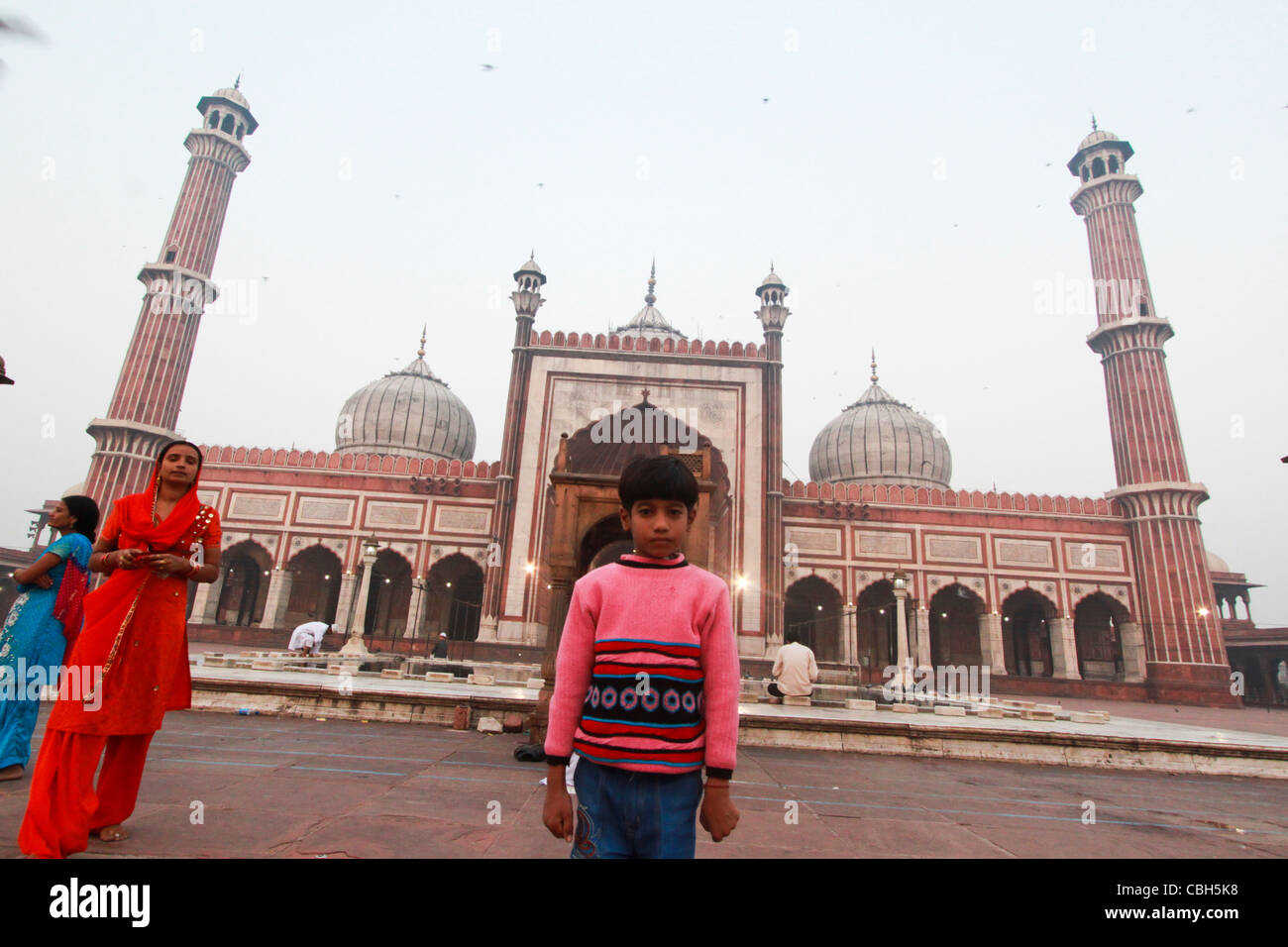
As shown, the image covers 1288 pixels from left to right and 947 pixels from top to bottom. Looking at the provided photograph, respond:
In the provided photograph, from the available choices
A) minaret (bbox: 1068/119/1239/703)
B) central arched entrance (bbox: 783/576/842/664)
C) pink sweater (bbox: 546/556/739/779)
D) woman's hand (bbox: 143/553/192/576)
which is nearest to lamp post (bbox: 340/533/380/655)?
central arched entrance (bbox: 783/576/842/664)

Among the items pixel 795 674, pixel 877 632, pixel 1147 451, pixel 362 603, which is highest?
pixel 1147 451

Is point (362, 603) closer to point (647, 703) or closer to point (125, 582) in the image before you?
point (125, 582)

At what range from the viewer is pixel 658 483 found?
1.84 m

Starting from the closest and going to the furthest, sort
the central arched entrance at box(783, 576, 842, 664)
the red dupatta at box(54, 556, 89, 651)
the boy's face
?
the boy's face < the red dupatta at box(54, 556, 89, 651) < the central arched entrance at box(783, 576, 842, 664)

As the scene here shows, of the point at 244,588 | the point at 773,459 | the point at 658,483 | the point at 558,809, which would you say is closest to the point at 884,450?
the point at 773,459

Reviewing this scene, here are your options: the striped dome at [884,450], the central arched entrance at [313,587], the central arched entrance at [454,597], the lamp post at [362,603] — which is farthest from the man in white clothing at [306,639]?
the striped dome at [884,450]

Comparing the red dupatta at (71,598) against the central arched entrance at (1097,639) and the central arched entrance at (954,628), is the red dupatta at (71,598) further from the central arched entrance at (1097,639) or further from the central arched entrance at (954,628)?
the central arched entrance at (1097,639)

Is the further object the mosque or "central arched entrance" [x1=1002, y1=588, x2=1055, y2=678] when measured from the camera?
"central arched entrance" [x1=1002, y1=588, x2=1055, y2=678]

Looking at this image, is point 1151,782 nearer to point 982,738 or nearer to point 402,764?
point 982,738

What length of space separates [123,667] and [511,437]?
1882 centimetres

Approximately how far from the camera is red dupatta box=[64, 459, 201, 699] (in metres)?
2.65

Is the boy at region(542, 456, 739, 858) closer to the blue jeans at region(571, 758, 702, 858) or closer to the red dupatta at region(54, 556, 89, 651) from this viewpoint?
the blue jeans at region(571, 758, 702, 858)

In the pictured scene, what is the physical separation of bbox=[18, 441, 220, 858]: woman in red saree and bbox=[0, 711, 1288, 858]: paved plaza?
0.17 m
